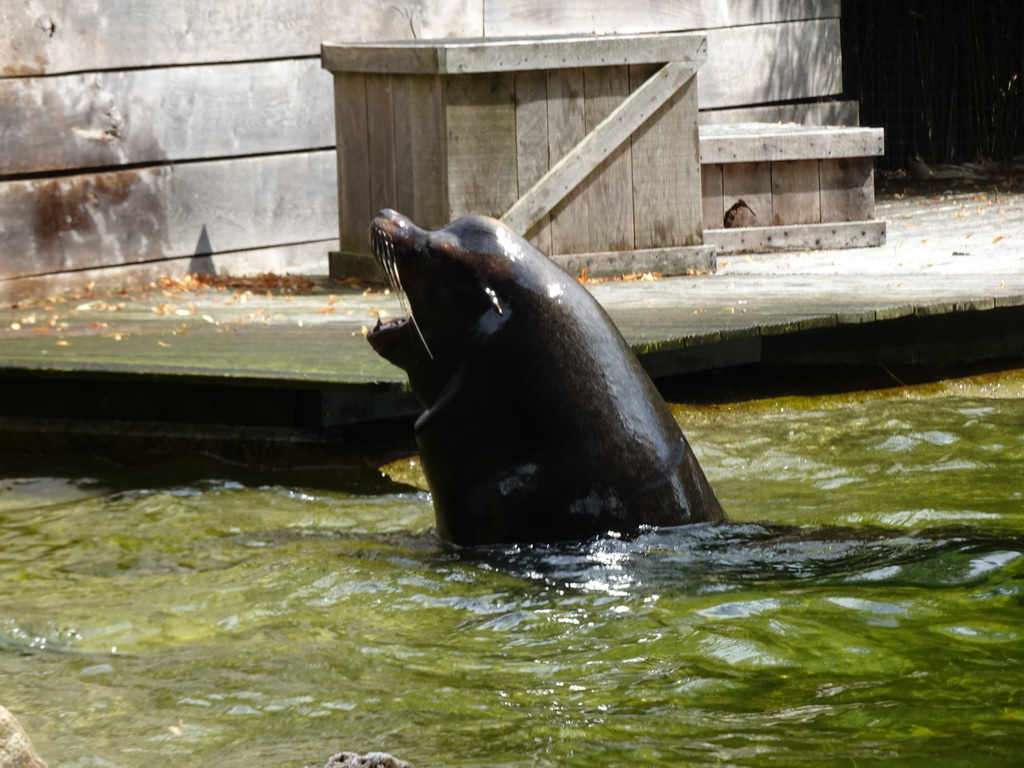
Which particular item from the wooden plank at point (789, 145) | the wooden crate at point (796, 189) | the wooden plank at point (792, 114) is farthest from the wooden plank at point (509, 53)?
the wooden plank at point (792, 114)

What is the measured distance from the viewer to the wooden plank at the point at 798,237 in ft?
29.6

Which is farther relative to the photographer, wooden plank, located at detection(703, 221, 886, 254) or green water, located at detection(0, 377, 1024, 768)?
wooden plank, located at detection(703, 221, 886, 254)

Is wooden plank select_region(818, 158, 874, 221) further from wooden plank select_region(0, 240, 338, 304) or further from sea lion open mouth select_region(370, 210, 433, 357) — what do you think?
sea lion open mouth select_region(370, 210, 433, 357)

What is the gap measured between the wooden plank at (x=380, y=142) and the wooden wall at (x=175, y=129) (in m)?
0.97

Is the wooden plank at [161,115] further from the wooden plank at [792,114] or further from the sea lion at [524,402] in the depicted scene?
the sea lion at [524,402]

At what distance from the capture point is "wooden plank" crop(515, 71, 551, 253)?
7590 millimetres

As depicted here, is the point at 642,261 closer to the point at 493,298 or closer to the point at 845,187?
the point at 845,187

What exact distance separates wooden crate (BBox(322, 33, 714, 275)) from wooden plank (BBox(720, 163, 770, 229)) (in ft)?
3.01

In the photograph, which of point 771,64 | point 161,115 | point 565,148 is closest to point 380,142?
point 565,148

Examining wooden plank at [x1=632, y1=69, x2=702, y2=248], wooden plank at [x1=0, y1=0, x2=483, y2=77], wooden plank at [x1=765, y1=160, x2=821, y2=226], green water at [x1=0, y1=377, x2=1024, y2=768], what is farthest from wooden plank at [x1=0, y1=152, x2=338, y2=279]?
green water at [x1=0, y1=377, x2=1024, y2=768]

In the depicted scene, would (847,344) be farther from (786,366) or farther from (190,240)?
(190,240)

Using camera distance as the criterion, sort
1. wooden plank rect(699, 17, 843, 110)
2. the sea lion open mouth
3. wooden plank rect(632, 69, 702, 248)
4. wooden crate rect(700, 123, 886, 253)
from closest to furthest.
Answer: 1. the sea lion open mouth
2. wooden plank rect(632, 69, 702, 248)
3. wooden crate rect(700, 123, 886, 253)
4. wooden plank rect(699, 17, 843, 110)

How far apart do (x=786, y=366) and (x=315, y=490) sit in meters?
2.52

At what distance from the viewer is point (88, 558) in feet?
14.6
